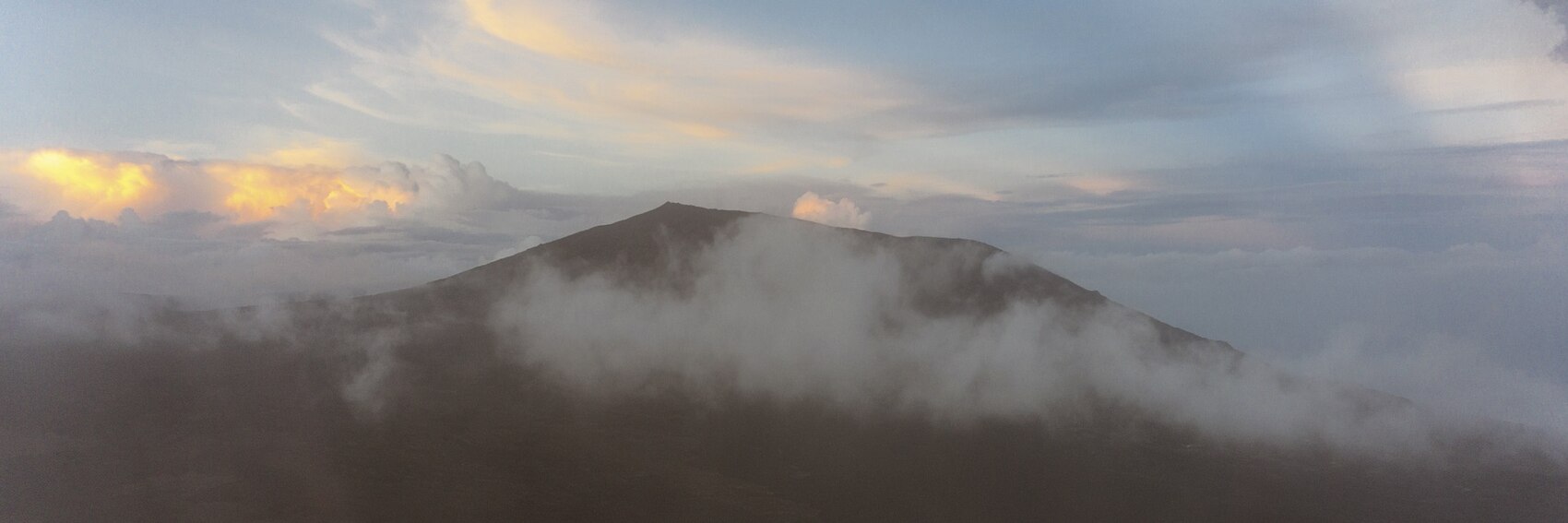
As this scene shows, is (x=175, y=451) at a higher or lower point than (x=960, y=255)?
lower

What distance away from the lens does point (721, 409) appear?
3836 inches

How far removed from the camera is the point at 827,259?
136m

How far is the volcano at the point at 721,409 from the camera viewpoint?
7269 centimetres

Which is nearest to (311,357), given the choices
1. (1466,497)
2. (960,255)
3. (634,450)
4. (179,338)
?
(179,338)

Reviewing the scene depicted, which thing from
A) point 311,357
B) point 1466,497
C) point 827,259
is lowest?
point 1466,497

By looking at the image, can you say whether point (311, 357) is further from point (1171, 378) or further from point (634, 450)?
point (1171, 378)

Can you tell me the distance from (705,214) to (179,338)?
209ft

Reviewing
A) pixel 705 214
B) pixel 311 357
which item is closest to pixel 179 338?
pixel 311 357

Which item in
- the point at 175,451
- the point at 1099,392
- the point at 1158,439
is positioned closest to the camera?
the point at 175,451

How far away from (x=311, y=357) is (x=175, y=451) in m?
21.7

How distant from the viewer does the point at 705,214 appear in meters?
128

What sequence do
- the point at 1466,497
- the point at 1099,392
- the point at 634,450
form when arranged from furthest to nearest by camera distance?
the point at 1099,392, the point at 1466,497, the point at 634,450

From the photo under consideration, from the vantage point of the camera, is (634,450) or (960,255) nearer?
(634,450)

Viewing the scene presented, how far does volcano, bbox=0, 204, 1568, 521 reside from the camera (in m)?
72.7
